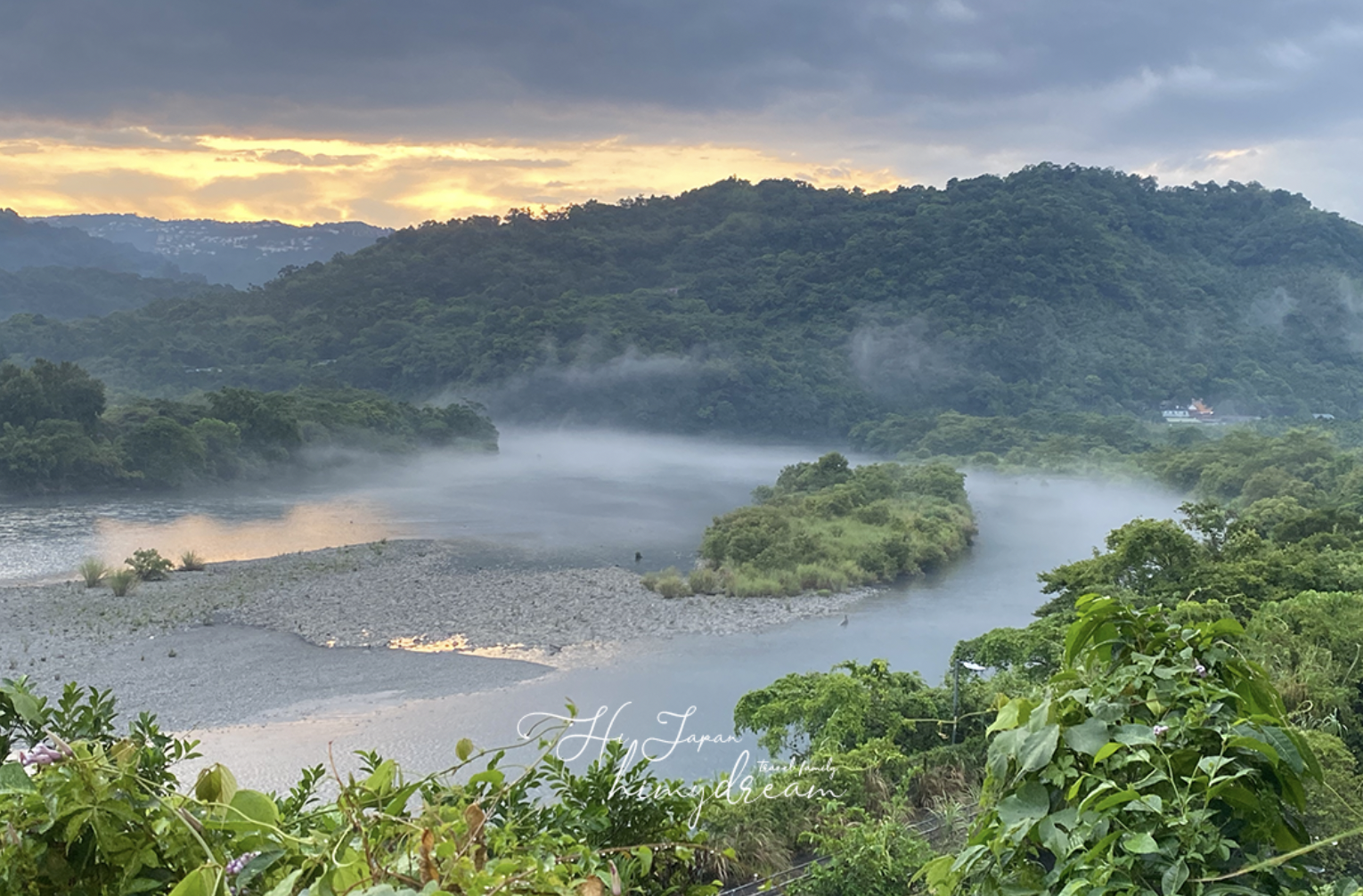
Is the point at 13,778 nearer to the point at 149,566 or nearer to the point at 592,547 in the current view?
the point at 149,566

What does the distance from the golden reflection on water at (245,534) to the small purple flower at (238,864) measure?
1639 cm

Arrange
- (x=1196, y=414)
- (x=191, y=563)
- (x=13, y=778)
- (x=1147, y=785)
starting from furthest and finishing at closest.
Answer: (x=1196, y=414) < (x=191, y=563) < (x=1147, y=785) < (x=13, y=778)

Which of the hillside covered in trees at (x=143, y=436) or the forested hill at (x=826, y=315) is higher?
the forested hill at (x=826, y=315)

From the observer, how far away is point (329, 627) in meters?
11.4

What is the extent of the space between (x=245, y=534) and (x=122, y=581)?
5816 millimetres

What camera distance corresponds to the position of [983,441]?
3284 centimetres

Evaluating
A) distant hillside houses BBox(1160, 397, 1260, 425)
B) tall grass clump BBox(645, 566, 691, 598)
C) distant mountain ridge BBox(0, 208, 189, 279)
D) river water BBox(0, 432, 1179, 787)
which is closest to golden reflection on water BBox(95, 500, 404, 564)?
river water BBox(0, 432, 1179, 787)

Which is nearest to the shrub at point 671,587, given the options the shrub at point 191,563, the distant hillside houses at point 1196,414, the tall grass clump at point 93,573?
the shrub at point 191,563

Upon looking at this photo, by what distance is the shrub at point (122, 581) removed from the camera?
12643 millimetres

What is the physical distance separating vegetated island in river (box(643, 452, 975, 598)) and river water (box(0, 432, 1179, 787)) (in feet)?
2.06

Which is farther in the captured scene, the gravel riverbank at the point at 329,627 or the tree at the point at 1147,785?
the gravel riverbank at the point at 329,627

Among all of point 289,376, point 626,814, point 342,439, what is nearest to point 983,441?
point 342,439

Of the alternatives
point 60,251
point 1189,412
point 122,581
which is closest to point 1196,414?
point 1189,412

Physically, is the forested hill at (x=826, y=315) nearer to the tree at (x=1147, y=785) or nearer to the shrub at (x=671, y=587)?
the shrub at (x=671, y=587)
